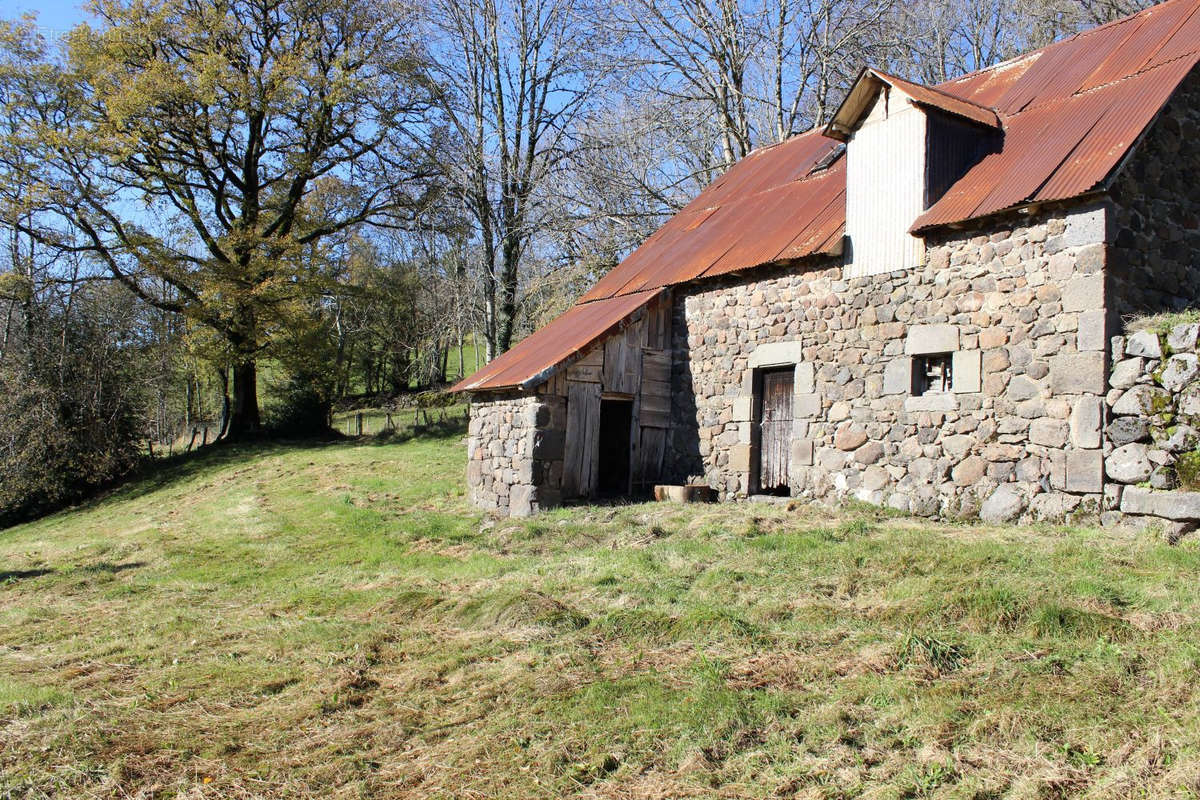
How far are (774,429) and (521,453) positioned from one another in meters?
3.77

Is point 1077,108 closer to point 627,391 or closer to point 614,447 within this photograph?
point 627,391

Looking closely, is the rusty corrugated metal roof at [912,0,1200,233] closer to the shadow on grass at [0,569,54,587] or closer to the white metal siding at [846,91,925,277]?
the white metal siding at [846,91,925,277]

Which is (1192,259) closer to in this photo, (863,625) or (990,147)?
(990,147)

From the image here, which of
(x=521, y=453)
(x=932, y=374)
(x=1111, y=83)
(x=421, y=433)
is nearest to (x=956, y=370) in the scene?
(x=932, y=374)

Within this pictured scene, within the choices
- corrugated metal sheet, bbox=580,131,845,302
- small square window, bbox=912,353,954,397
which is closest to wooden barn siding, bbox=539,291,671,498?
corrugated metal sheet, bbox=580,131,845,302

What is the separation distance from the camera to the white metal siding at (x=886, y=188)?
32.8 ft

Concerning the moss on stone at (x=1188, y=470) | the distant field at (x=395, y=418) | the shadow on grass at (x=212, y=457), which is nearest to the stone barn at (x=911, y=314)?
the moss on stone at (x=1188, y=470)

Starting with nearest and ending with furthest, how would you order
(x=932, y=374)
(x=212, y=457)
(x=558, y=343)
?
(x=932, y=374)
(x=558, y=343)
(x=212, y=457)

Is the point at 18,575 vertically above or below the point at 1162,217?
below

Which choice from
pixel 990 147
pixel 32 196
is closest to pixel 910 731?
pixel 990 147

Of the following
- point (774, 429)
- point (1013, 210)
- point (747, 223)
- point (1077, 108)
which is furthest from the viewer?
point (747, 223)

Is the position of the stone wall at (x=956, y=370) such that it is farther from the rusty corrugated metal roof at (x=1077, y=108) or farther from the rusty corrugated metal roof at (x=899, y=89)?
the rusty corrugated metal roof at (x=899, y=89)

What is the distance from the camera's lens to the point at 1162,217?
Result: 884 cm

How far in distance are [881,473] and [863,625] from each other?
4637 millimetres
